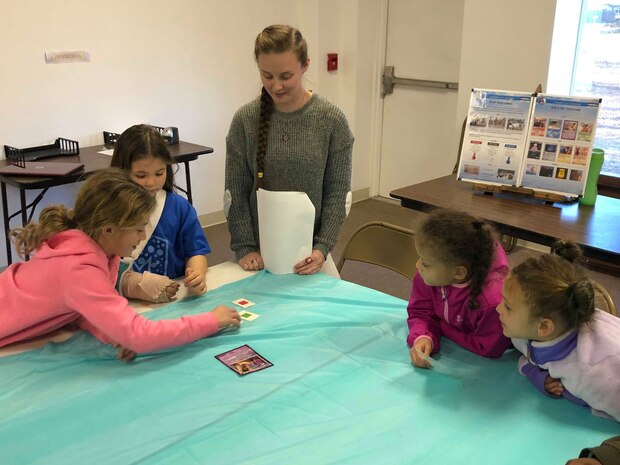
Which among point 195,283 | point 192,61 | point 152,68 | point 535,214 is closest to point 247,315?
point 195,283

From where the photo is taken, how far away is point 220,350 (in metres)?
1.45

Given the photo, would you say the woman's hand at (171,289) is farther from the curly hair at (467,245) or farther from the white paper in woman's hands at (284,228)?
the curly hair at (467,245)

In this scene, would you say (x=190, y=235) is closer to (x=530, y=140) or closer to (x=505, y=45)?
(x=530, y=140)

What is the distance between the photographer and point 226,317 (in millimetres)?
1514

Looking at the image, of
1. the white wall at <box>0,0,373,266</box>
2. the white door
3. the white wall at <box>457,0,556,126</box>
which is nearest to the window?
the white wall at <box>457,0,556,126</box>

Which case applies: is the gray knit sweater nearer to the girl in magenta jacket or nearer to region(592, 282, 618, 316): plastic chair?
the girl in magenta jacket

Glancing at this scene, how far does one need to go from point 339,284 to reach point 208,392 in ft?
2.20

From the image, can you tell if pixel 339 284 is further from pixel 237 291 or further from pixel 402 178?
pixel 402 178

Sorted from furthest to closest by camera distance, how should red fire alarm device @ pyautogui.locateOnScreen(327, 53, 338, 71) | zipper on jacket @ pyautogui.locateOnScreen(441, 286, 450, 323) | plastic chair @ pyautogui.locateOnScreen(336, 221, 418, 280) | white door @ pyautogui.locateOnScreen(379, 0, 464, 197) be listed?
red fire alarm device @ pyautogui.locateOnScreen(327, 53, 338, 71), white door @ pyautogui.locateOnScreen(379, 0, 464, 197), plastic chair @ pyautogui.locateOnScreen(336, 221, 418, 280), zipper on jacket @ pyautogui.locateOnScreen(441, 286, 450, 323)

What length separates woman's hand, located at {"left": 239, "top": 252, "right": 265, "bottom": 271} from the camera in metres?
1.94

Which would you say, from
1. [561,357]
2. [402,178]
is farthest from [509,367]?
[402,178]

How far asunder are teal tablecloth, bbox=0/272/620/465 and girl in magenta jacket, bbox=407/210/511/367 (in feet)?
0.16

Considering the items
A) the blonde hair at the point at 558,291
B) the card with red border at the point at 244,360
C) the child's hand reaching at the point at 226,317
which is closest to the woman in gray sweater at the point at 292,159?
the child's hand reaching at the point at 226,317

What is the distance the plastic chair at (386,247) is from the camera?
1.99 meters
